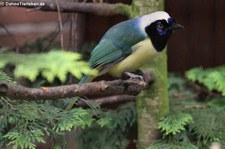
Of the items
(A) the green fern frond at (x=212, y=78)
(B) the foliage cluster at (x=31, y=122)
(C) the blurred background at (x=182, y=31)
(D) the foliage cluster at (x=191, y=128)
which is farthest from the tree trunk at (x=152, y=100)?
(C) the blurred background at (x=182, y=31)

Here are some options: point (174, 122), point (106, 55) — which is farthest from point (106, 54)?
point (174, 122)

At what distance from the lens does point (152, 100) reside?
1.47m

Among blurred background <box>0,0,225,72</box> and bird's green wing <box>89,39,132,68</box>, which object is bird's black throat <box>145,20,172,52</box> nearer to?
bird's green wing <box>89,39,132,68</box>

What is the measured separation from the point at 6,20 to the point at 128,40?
86cm

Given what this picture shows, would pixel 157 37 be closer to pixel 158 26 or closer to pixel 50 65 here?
pixel 158 26

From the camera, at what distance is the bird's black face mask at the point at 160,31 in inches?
55.2

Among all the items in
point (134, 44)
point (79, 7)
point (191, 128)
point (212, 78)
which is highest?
point (79, 7)

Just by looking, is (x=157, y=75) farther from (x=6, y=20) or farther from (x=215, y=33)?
(x=6, y=20)

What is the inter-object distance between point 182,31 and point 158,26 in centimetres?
74

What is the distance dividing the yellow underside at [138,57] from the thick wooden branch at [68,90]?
138mm

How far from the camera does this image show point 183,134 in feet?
4.58

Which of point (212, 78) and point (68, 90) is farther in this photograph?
point (212, 78)

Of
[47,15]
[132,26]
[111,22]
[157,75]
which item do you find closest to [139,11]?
[132,26]

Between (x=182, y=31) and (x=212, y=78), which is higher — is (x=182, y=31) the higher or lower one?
the higher one
